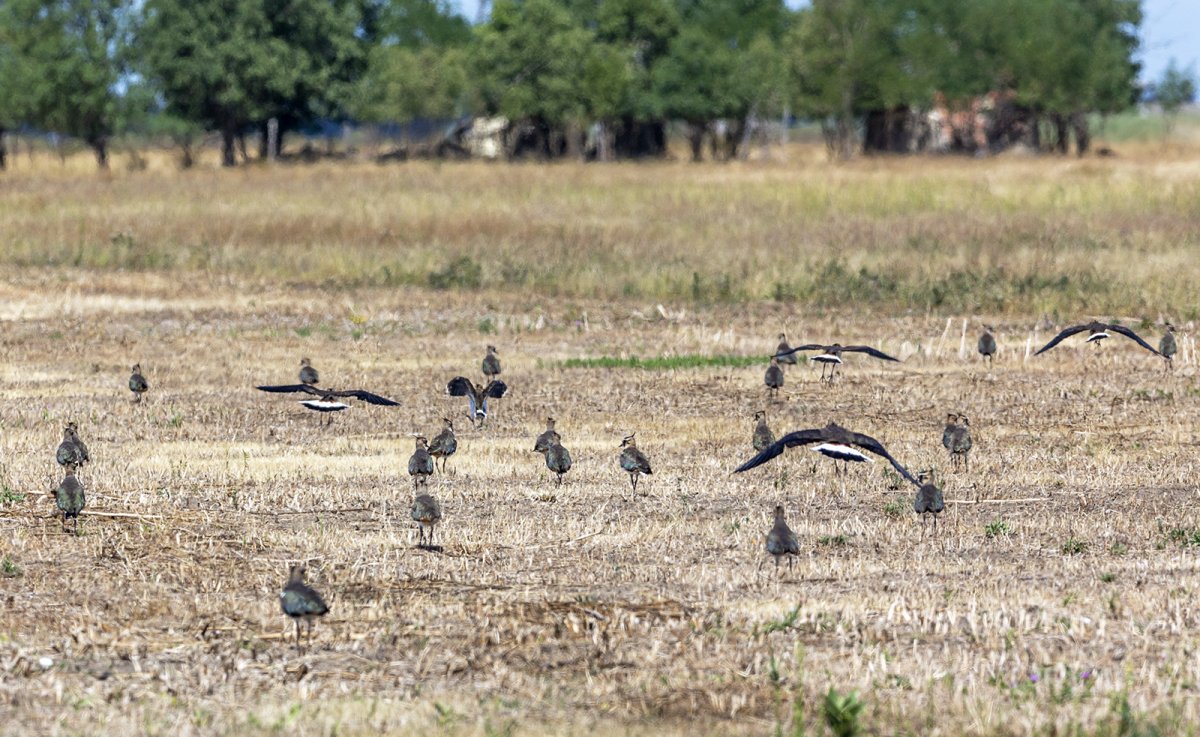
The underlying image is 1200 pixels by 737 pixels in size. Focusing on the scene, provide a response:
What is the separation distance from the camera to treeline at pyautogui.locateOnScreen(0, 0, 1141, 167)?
78.8 meters

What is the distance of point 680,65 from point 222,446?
7406 centimetres

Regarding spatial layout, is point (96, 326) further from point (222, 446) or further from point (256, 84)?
point (256, 84)

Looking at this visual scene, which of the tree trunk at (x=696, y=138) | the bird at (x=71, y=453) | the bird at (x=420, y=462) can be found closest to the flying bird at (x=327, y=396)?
the bird at (x=420, y=462)

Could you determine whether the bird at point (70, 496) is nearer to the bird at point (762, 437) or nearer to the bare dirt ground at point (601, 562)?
the bare dirt ground at point (601, 562)

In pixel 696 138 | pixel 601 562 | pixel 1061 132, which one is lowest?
pixel 601 562

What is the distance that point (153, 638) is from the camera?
9.00 m

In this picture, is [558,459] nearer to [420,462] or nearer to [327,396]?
[420,462]

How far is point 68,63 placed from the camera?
7844cm

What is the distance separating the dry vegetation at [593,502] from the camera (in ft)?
26.9

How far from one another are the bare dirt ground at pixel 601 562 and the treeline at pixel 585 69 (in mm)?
60580

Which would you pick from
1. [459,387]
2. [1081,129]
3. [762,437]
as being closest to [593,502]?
[762,437]

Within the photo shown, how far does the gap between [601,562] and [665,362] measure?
1054cm

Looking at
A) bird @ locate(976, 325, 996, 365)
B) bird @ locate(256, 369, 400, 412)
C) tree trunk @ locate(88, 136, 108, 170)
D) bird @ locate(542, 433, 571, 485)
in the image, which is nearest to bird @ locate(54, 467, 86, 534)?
bird @ locate(256, 369, 400, 412)

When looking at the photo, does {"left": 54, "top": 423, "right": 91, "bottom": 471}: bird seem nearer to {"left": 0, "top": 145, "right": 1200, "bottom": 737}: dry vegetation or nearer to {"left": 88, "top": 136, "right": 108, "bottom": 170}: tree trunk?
{"left": 0, "top": 145, "right": 1200, "bottom": 737}: dry vegetation
